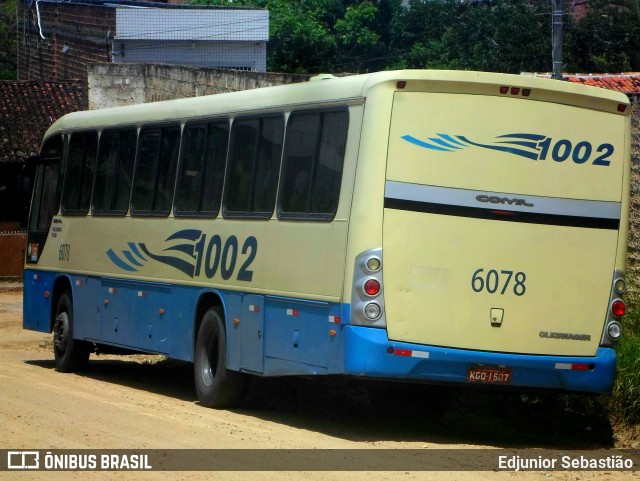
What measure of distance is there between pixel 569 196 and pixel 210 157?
4.01m

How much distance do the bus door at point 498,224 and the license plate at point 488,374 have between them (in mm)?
187

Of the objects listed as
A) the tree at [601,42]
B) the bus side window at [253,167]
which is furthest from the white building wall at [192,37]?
the bus side window at [253,167]

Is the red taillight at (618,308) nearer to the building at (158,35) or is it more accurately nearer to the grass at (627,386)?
the grass at (627,386)

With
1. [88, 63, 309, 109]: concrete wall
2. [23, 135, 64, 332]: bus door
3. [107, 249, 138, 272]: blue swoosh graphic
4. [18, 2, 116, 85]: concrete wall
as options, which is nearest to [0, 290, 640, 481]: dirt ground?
[23, 135, 64, 332]: bus door

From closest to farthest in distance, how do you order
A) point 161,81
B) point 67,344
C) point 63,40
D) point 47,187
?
point 67,344, point 47,187, point 161,81, point 63,40

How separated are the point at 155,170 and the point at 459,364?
5.16m

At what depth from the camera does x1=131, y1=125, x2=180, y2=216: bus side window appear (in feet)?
45.3

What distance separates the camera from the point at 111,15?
38.9m

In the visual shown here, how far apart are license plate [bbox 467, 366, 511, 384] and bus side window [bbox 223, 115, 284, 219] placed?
8.43 feet

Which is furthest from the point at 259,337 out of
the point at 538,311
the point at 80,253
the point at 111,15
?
the point at 111,15

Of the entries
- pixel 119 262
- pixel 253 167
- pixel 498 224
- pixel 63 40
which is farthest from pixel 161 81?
pixel 498 224

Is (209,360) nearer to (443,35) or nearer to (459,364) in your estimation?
(459,364)

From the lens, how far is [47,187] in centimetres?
1698

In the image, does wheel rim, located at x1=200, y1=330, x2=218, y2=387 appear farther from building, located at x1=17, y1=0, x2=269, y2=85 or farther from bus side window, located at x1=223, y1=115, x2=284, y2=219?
building, located at x1=17, y1=0, x2=269, y2=85
